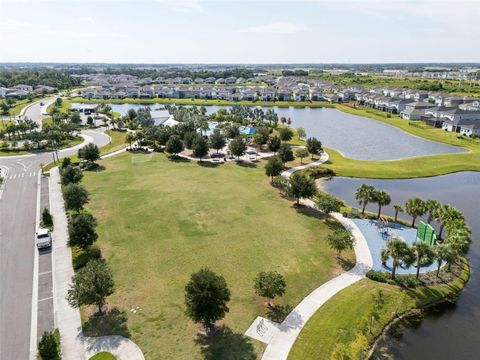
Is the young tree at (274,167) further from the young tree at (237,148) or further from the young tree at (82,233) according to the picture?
the young tree at (82,233)

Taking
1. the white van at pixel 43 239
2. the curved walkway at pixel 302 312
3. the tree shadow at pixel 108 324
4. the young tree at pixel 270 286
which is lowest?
the tree shadow at pixel 108 324

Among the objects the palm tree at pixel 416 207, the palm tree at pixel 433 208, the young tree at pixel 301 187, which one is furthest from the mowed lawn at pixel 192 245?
the palm tree at pixel 433 208

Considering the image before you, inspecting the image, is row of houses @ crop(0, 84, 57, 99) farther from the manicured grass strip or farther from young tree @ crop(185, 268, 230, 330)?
young tree @ crop(185, 268, 230, 330)

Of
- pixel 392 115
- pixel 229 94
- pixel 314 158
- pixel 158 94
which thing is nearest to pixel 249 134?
pixel 314 158

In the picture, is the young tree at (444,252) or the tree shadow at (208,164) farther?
the tree shadow at (208,164)

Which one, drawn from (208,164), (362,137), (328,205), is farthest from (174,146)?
(362,137)

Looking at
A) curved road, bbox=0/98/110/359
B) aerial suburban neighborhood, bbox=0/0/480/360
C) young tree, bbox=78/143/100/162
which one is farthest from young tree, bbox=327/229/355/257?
young tree, bbox=78/143/100/162

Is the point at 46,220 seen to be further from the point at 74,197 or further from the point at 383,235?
the point at 383,235
